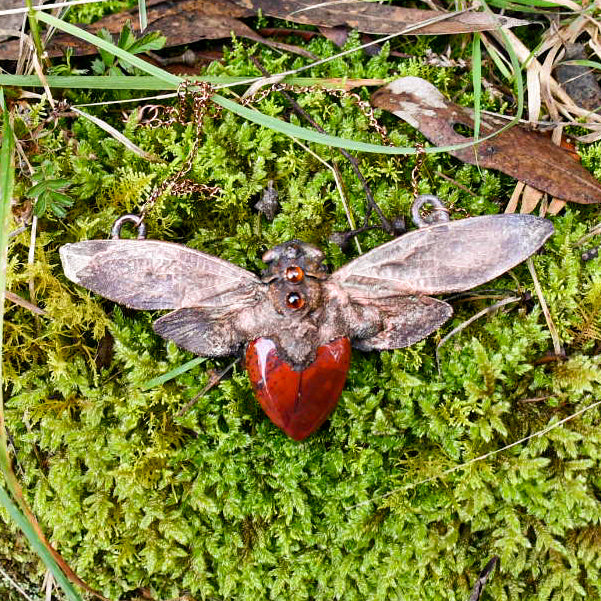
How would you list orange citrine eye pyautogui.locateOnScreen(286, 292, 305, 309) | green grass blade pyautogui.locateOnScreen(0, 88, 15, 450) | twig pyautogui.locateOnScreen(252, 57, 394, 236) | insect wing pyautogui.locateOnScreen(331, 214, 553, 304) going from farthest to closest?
1. twig pyautogui.locateOnScreen(252, 57, 394, 236)
2. insect wing pyautogui.locateOnScreen(331, 214, 553, 304)
3. orange citrine eye pyautogui.locateOnScreen(286, 292, 305, 309)
4. green grass blade pyautogui.locateOnScreen(0, 88, 15, 450)

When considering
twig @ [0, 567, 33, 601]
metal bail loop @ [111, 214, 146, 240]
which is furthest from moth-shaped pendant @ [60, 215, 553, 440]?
twig @ [0, 567, 33, 601]

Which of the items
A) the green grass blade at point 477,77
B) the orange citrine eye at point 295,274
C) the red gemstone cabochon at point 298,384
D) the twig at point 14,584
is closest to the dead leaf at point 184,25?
the green grass blade at point 477,77

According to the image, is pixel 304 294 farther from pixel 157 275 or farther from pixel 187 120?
pixel 187 120

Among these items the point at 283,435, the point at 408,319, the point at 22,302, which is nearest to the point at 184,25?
the point at 22,302

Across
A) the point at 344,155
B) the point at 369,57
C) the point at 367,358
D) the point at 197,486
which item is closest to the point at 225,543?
the point at 197,486

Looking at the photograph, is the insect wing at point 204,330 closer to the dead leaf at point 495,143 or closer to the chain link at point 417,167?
the chain link at point 417,167

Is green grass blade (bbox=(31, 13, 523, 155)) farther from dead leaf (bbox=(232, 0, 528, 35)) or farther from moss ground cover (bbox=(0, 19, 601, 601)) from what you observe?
dead leaf (bbox=(232, 0, 528, 35))
